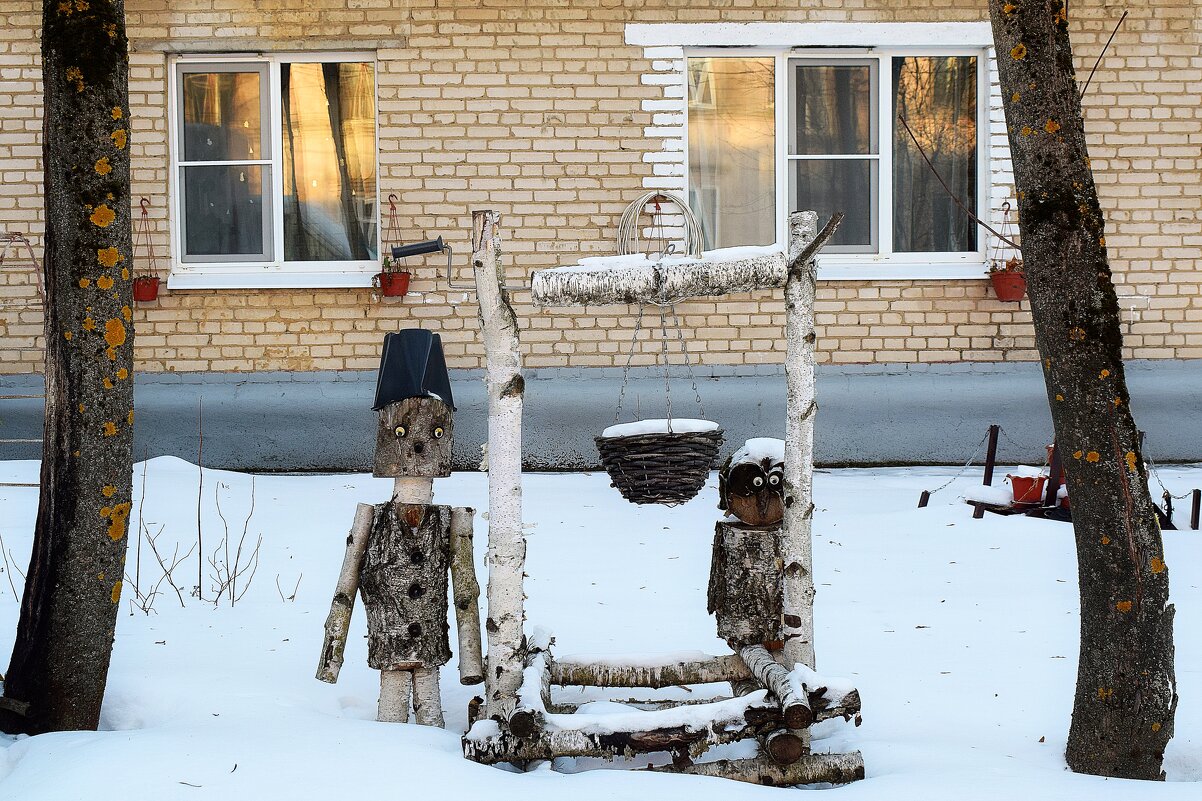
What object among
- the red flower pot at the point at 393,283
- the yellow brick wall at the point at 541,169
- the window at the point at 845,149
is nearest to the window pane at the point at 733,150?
the window at the point at 845,149

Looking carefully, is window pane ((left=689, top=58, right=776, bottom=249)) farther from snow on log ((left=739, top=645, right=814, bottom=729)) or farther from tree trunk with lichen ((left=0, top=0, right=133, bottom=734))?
tree trunk with lichen ((left=0, top=0, right=133, bottom=734))

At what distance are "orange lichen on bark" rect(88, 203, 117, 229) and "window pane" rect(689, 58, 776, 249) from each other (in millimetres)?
5180

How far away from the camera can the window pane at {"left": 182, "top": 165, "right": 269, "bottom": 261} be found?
25.3ft

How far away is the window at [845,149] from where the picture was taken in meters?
7.68

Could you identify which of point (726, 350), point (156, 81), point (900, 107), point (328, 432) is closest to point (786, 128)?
point (900, 107)

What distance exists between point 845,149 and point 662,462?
213 inches

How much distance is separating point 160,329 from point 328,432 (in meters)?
1.29

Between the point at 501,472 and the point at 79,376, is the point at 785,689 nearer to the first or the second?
the point at 501,472

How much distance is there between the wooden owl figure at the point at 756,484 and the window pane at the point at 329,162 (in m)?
5.16

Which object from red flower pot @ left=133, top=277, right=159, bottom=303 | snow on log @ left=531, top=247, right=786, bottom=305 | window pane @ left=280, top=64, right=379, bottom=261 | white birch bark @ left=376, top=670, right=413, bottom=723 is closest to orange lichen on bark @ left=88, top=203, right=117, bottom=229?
snow on log @ left=531, top=247, right=786, bottom=305

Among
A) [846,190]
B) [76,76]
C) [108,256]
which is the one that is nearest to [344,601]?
[108,256]

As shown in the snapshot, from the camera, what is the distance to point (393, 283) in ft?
23.9

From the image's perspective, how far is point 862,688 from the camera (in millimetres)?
3426

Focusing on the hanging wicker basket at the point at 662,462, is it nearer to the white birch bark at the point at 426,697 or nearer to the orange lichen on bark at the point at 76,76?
the white birch bark at the point at 426,697
